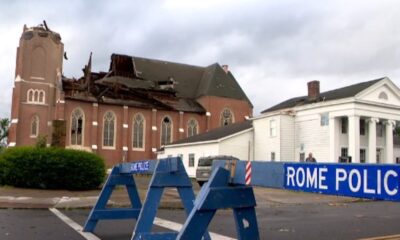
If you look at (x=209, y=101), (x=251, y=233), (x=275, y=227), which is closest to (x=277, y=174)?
(x=251, y=233)

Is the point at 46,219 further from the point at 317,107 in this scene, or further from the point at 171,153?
the point at 171,153

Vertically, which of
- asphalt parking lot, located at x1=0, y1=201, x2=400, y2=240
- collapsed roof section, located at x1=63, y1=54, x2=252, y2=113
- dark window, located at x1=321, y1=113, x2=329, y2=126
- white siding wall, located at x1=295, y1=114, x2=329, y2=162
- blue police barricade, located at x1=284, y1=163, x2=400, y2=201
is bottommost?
asphalt parking lot, located at x1=0, y1=201, x2=400, y2=240

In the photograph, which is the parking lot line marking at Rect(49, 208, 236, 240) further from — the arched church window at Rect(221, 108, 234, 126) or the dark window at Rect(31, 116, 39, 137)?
the arched church window at Rect(221, 108, 234, 126)

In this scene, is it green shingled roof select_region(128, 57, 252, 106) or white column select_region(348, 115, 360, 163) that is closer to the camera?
white column select_region(348, 115, 360, 163)

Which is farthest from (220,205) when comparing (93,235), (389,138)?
(389,138)

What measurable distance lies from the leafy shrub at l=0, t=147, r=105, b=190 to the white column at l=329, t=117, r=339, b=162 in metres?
21.0

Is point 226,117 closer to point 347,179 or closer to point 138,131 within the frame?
point 138,131

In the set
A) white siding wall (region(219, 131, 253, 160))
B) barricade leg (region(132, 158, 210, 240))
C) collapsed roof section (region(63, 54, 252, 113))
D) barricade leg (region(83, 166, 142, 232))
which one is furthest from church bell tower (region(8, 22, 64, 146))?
barricade leg (region(132, 158, 210, 240))

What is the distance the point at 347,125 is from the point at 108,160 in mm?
28518

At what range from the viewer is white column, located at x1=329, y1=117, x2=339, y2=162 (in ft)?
116

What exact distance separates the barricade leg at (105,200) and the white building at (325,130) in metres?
28.8

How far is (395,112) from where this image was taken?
38.7 metres

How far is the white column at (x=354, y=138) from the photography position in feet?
115

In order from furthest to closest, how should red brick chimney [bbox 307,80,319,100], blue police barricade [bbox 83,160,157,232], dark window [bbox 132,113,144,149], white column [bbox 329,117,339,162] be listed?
dark window [bbox 132,113,144,149] → red brick chimney [bbox 307,80,319,100] → white column [bbox 329,117,339,162] → blue police barricade [bbox 83,160,157,232]
